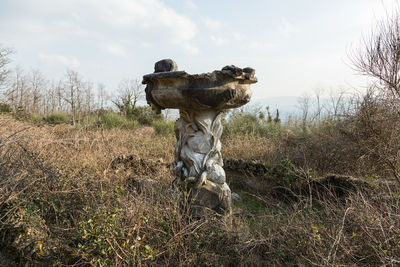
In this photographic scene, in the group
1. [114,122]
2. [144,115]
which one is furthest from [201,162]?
[144,115]

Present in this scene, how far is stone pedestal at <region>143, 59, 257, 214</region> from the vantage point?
2643 millimetres

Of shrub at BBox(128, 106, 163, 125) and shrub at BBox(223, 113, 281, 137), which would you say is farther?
shrub at BBox(128, 106, 163, 125)

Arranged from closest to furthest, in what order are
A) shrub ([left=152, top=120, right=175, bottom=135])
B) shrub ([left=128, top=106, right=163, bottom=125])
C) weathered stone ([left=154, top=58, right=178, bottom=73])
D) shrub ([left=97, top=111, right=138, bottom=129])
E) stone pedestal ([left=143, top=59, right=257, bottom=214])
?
stone pedestal ([left=143, top=59, right=257, bottom=214])
weathered stone ([left=154, top=58, right=178, bottom=73])
shrub ([left=152, top=120, right=175, bottom=135])
shrub ([left=97, top=111, right=138, bottom=129])
shrub ([left=128, top=106, right=163, bottom=125])

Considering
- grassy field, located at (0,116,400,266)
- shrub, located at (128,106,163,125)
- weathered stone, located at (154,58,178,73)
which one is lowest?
grassy field, located at (0,116,400,266)

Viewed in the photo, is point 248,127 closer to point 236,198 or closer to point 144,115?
point 236,198

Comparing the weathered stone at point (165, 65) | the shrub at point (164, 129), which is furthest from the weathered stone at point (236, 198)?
the shrub at point (164, 129)

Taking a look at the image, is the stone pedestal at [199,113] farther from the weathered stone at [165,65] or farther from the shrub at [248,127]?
the shrub at [248,127]

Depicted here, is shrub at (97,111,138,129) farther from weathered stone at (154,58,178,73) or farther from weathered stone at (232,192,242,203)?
weathered stone at (154,58,178,73)

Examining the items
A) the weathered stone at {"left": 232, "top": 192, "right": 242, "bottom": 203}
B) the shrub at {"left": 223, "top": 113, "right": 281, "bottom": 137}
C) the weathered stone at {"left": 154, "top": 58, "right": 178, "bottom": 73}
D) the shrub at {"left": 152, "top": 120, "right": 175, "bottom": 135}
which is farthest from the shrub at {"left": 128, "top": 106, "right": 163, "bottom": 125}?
the weathered stone at {"left": 154, "top": 58, "right": 178, "bottom": 73}

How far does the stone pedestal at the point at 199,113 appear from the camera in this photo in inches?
104

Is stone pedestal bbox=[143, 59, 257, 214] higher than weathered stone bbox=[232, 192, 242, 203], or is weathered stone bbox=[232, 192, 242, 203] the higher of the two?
stone pedestal bbox=[143, 59, 257, 214]

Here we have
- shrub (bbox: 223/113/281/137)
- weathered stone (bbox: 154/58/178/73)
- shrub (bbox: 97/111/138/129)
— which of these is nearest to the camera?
weathered stone (bbox: 154/58/178/73)

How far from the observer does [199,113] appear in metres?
2.92

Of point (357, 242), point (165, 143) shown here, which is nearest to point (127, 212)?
point (357, 242)
